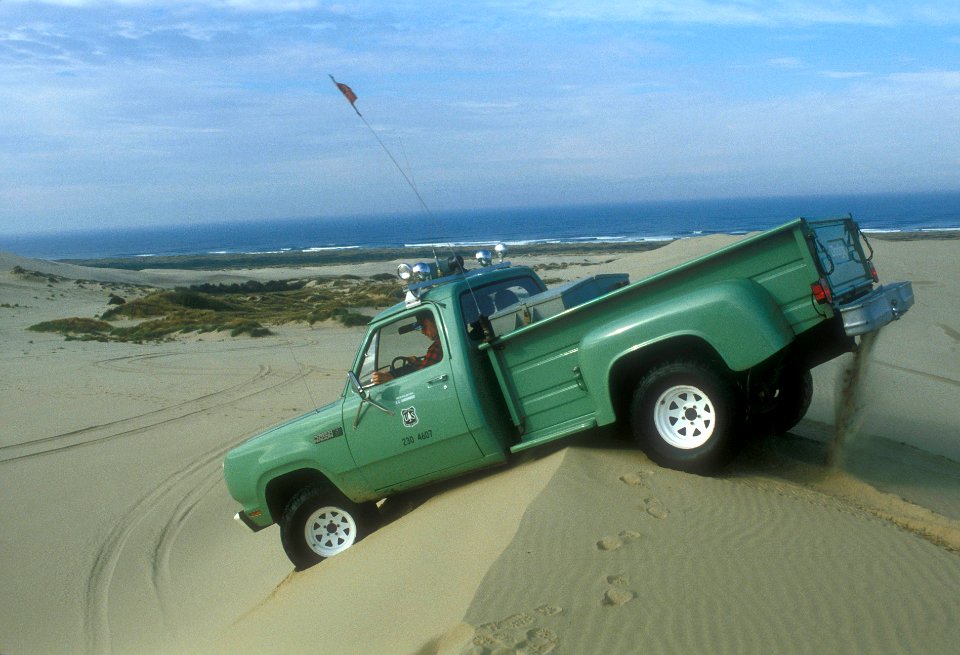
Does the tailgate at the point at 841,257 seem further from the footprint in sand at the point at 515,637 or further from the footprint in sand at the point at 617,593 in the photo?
the footprint in sand at the point at 515,637

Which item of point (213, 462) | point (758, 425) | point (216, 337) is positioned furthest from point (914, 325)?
point (216, 337)

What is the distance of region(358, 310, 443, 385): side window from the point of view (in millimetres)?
7320

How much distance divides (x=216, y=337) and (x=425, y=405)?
22.1 m

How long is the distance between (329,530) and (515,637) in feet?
12.1

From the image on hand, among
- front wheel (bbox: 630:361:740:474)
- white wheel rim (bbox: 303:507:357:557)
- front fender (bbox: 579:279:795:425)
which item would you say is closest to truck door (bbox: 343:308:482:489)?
white wheel rim (bbox: 303:507:357:557)

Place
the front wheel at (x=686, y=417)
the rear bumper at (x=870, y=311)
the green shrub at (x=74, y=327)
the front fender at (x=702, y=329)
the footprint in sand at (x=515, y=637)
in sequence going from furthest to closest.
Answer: the green shrub at (x=74, y=327) < the front wheel at (x=686, y=417) < the front fender at (x=702, y=329) < the rear bumper at (x=870, y=311) < the footprint in sand at (x=515, y=637)

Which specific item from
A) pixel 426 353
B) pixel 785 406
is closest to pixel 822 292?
pixel 785 406

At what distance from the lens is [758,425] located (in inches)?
312

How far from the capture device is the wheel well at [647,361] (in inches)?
245

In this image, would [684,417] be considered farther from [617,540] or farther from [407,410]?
[407,410]

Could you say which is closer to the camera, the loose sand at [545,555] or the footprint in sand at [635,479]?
the loose sand at [545,555]

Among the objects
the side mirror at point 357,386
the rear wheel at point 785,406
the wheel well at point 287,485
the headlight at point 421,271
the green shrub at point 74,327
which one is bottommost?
the rear wheel at point 785,406

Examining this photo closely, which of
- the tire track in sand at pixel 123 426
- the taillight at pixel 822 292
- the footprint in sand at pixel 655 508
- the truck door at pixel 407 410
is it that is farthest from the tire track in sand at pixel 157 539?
the taillight at pixel 822 292

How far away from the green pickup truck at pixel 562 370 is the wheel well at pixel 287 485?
1 cm
